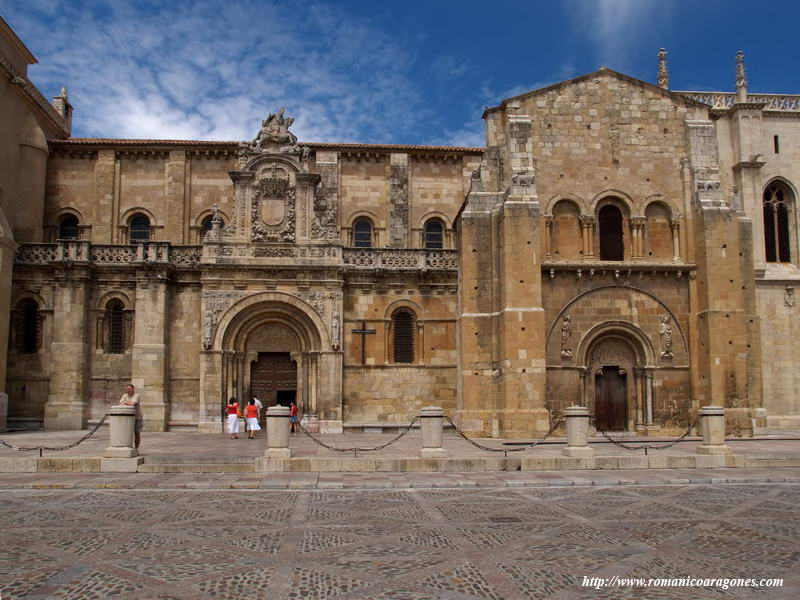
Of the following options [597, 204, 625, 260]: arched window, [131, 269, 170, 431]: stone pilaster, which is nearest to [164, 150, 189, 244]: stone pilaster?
[131, 269, 170, 431]: stone pilaster

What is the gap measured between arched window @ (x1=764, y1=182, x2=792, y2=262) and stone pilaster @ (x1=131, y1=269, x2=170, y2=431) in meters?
25.4

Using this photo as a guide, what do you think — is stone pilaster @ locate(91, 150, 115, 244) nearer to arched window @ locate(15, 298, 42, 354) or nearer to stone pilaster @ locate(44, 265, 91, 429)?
stone pilaster @ locate(44, 265, 91, 429)

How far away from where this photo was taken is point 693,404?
2517 centimetres

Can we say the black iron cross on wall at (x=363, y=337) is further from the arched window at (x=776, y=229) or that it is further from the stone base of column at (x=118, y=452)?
the arched window at (x=776, y=229)

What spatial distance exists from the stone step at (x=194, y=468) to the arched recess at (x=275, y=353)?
10.2 m

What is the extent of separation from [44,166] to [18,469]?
61.9 feet

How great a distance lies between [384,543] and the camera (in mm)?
9531

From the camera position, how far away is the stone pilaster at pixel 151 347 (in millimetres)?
26703

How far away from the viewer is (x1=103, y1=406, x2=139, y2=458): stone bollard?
16562 mm

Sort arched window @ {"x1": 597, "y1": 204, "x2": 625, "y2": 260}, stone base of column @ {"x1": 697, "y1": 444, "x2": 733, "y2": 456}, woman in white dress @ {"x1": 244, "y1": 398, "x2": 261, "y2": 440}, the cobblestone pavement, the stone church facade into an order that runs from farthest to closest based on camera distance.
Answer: arched window @ {"x1": 597, "y1": 204, "x2": 625, "y2": 260}, the stone church facade, woman in white dress @ {"x1": 244, "y1": 398, "x2": 261, "y2": 440}, stone base of column @ {"x1": 697, "y1": 444, "x2": 733, "y2": 456}, the cobblestone pavement

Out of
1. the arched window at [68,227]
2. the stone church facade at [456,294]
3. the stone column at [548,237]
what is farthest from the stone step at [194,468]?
the arched window at [68,227]

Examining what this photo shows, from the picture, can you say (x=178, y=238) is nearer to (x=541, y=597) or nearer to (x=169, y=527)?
(x=169, y=527)

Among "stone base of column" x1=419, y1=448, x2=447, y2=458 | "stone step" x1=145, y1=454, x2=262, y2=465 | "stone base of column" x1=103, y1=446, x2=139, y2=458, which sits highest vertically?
"stone base of column" x1=103, y1=446, x2=139, y2=458

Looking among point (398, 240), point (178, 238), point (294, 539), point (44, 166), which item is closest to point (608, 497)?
point (294, 539)
